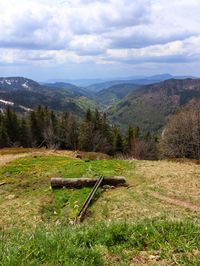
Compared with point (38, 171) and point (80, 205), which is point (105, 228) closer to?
point (80, 205)

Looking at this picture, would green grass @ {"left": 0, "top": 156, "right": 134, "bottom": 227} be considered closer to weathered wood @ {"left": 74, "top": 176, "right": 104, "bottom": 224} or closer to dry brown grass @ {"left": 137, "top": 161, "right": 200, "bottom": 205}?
weathered wood @ {"left": 74, "top": 176, "right": 104, "bottom": 224}

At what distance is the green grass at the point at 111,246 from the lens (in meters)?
6.91

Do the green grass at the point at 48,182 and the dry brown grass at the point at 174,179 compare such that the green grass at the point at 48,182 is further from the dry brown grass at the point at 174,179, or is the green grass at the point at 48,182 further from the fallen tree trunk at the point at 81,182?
the dry brown grass at the point at 174,179

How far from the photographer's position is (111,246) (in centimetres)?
802

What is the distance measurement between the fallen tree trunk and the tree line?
54884 millimetres

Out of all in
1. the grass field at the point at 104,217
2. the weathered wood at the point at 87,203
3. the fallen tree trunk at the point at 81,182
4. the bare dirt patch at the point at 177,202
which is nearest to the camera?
the grass field at the point at 104,217

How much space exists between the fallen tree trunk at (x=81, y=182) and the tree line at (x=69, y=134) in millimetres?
54884

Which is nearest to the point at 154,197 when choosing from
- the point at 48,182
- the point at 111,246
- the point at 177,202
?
the point at 177,202

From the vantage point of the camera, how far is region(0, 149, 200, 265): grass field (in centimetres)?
723

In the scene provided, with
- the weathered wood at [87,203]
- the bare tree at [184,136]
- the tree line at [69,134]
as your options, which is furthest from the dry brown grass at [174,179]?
the tree line at [69,134]

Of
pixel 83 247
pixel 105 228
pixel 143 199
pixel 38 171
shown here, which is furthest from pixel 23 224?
pixel 38 171

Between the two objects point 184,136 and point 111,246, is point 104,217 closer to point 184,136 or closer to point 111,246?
point 111,246

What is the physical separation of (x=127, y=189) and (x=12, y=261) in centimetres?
1788

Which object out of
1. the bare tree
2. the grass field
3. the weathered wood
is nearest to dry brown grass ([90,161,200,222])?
the grass field
